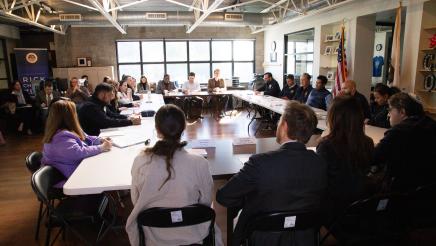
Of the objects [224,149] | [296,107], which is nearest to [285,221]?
[296,107]

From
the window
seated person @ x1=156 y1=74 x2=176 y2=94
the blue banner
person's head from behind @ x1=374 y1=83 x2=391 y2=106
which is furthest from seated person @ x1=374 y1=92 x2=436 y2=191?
the blue banner

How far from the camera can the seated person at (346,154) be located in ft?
6.32

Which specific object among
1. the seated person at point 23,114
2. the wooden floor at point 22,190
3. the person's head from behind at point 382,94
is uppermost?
the person's head from behind at point 382,94

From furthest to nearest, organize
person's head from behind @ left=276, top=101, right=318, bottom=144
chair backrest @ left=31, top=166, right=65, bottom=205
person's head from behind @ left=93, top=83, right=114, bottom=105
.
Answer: person's head from behind @ left=93, top=83, right=114, bottom=105 < chair backrest @ left=31, top=166, right=65, bottom=205 < person's head from behind @ left=276, top=101, right=318, bottom=144

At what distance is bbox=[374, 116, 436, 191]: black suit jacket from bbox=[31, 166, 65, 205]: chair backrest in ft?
7.61

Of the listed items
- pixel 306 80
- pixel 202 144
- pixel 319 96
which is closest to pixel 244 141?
pixel 202 144

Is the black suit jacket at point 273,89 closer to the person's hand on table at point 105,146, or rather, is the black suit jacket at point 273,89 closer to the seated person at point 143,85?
the seated person at point 143,85

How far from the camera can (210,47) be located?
1124 cm

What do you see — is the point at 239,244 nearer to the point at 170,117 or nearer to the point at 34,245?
the point at 170,117

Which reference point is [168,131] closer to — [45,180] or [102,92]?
[45,180]

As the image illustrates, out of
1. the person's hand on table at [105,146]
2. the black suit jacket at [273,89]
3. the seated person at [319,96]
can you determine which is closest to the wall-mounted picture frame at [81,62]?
the black suit jacket at [273,89]

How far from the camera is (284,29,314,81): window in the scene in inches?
361

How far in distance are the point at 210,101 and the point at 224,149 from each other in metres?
6.71

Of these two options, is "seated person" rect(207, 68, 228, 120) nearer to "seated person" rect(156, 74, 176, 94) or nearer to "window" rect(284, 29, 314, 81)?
"seated person" rect(156, 74, 176, 94)
